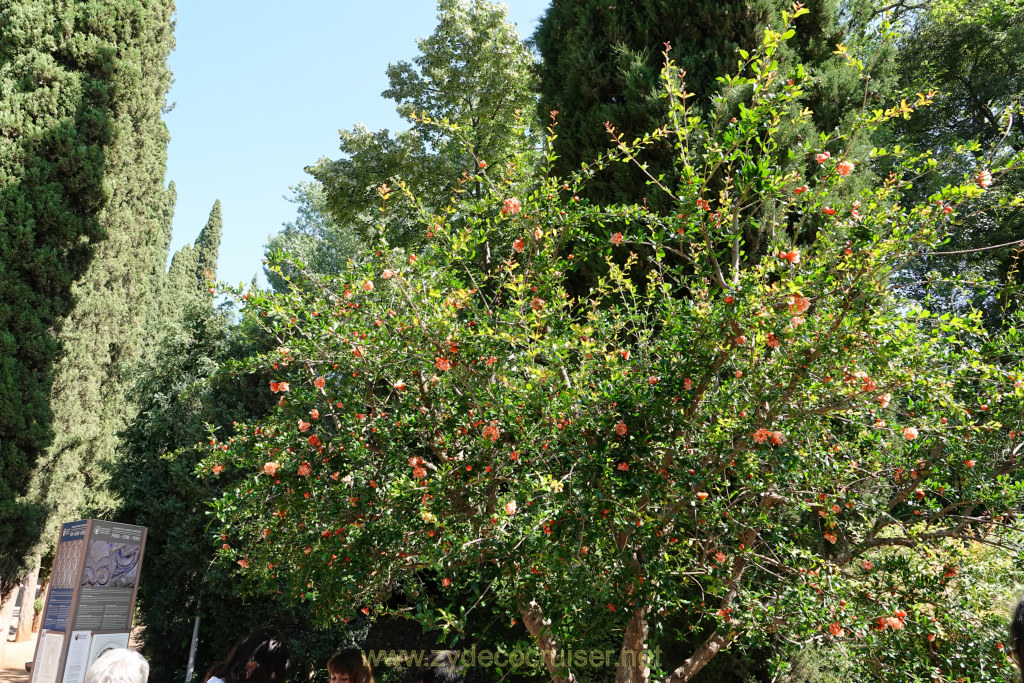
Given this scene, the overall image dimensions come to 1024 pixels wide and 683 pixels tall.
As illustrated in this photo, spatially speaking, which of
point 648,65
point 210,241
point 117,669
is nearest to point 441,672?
point 117,669

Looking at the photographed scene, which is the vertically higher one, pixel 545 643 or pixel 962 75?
pixel 962 75

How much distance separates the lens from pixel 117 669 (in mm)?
2547

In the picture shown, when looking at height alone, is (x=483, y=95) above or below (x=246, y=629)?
above

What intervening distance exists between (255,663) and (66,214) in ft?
29.4

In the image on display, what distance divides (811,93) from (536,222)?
155 inches

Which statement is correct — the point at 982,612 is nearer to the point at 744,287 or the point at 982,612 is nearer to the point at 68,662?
the point at 744,287

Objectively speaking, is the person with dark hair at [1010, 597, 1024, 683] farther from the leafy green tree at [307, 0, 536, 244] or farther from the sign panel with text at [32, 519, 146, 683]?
the leafy green tree at [307, 0, 536, 244]

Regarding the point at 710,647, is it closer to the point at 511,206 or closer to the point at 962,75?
the point at 511,206

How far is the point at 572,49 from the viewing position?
752 cm

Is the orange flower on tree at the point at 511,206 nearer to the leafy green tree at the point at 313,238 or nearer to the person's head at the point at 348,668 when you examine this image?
the person's head at the point at 348,668

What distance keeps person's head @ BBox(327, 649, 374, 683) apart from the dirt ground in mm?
12031

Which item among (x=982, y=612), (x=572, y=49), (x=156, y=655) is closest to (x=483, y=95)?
(x=572, y=49)

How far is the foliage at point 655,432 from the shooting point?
10.6 ft

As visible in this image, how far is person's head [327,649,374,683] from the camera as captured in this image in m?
3.30
